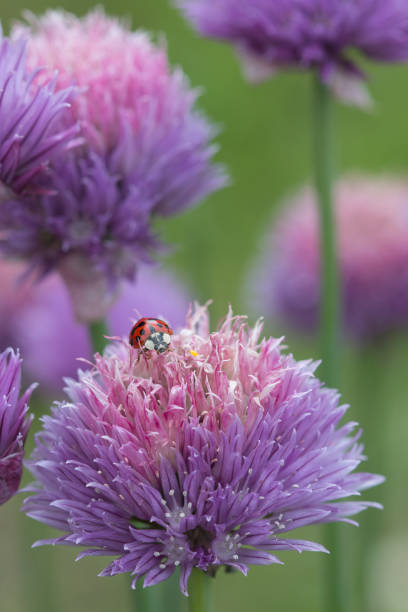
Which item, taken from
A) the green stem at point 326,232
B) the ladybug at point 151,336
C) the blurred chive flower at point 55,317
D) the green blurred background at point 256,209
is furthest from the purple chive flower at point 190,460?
the green blurred background at point 256,209

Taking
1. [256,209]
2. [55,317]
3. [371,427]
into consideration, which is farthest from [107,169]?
[256,209]

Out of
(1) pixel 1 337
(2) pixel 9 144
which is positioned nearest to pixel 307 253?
(1) pixel 1 337

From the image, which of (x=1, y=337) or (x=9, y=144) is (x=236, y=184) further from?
(x=9, y=144)

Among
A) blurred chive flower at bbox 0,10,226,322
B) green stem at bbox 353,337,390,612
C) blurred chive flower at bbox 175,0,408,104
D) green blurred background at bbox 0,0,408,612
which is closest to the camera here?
blurred chive flower at bbox 0,10,226,322

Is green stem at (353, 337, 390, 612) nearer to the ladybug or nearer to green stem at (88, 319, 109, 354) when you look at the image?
green stem at (88, 319, 109, 354)

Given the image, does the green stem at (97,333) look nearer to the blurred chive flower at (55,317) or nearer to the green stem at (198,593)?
the green stem at (198,593)

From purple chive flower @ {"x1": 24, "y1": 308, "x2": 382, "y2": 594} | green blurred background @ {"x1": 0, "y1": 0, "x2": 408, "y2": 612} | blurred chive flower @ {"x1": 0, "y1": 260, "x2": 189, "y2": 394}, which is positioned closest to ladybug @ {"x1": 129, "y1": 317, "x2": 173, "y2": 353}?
purple chive flower @ {"x1": 24, "y1": 308, "x2": 382, "y2": 594}

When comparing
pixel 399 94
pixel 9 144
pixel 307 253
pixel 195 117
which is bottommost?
pixel 9 144
